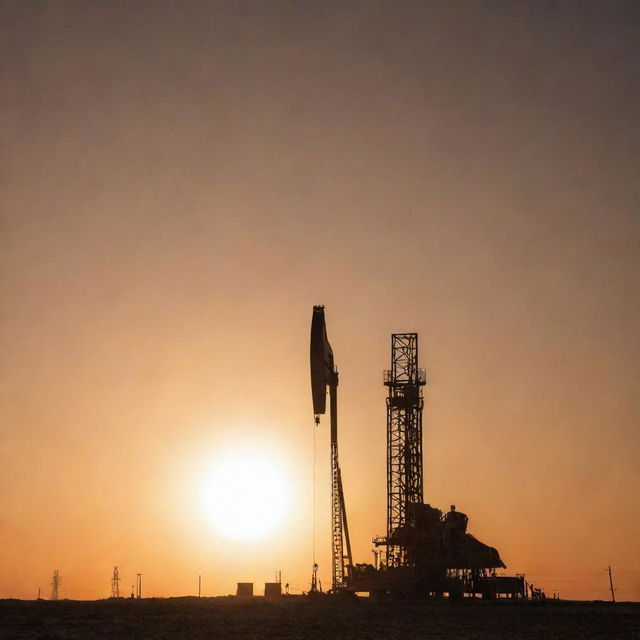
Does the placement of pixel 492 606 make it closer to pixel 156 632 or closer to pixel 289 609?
pixel 289 609

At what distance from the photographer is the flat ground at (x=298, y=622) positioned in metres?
58.9

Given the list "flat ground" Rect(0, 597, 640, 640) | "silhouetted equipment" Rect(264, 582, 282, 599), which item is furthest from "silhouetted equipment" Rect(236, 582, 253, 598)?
"flat ground" Rect(0, 597, 640, 640)

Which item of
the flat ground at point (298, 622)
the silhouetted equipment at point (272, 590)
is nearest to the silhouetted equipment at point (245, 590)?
the silhouetted equipment at point (272, 590)

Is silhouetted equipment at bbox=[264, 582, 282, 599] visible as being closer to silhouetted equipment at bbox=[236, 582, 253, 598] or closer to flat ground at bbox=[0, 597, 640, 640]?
silhouetted equipment at bbox=[236, 582, 253, 598]

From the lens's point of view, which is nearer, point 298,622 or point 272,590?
point 298,622

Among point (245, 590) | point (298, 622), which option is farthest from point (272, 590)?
point (298, 622)

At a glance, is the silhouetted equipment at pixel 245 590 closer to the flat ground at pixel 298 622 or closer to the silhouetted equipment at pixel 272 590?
the silhouetted equipment at pixel 272 590

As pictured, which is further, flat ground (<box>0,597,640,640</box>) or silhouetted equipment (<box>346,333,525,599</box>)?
silhouetted equipment (<box>346,333,525,599</box>)

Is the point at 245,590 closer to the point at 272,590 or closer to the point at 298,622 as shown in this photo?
the point at 272,590

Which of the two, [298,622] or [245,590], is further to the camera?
[245,590]

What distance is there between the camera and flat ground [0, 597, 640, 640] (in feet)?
193

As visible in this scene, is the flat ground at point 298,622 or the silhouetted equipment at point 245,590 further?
the silhouetted equipment at point 245,590

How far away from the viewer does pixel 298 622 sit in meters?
65.6

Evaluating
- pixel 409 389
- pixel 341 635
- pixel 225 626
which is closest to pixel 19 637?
pixel 225 626
